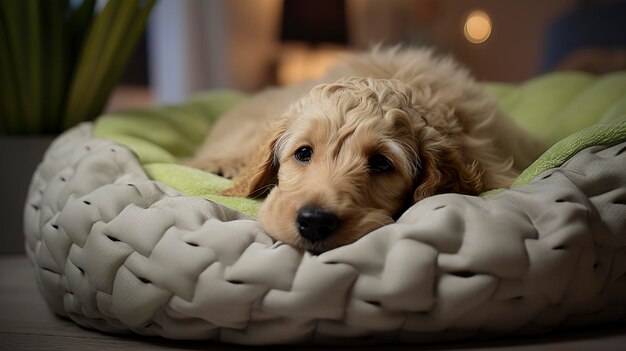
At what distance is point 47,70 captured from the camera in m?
2.97

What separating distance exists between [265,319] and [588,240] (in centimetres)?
75

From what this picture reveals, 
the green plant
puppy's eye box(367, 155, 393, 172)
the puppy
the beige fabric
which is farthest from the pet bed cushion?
the green plant

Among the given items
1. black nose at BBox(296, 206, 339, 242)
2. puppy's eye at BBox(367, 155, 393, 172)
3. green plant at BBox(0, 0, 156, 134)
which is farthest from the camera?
green plant at BBox(0, 0, 156, 134)

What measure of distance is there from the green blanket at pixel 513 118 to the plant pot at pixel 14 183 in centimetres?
37

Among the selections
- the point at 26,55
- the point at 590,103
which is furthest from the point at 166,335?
the point at 590,103

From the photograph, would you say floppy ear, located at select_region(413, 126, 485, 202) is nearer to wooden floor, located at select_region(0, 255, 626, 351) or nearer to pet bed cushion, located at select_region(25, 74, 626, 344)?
pet bed cushion, located at select_region(25, 74, 626, 344)

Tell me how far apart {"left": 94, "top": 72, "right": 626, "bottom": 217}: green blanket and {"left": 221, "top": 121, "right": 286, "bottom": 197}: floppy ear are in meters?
0.07

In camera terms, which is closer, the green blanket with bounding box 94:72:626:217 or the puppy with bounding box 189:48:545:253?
the puppy with bounding box 189:48:545:253

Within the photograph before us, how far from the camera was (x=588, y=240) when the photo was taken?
149cm

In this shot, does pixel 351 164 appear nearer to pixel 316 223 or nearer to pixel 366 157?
pixel 366 157

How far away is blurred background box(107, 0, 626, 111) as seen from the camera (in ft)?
16.0

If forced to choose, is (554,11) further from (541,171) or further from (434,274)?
(434,274)

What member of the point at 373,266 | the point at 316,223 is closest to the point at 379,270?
the point at 373,266

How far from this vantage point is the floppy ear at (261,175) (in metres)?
2.06
